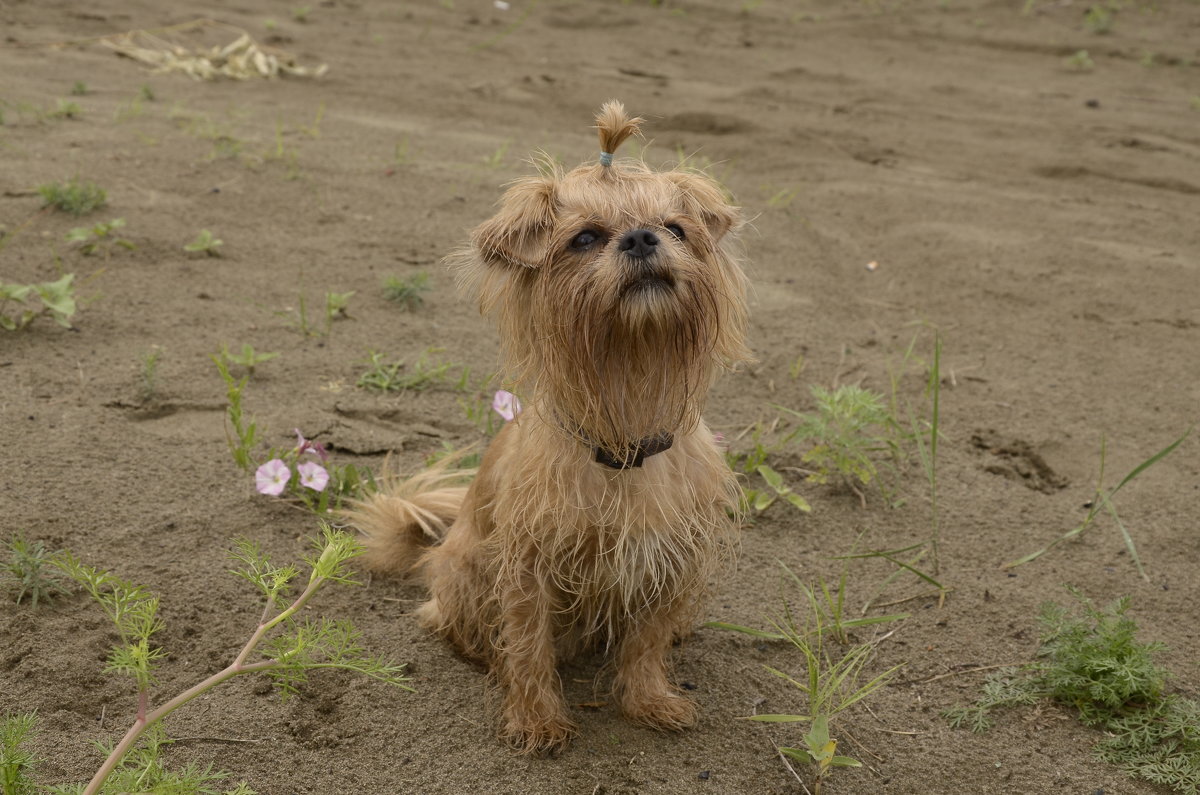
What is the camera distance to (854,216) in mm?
6125

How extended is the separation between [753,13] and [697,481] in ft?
30.8

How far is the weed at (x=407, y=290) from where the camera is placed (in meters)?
4.81

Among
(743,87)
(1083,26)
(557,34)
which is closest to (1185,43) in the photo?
(1083,26)

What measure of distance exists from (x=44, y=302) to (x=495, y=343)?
1.77 metres

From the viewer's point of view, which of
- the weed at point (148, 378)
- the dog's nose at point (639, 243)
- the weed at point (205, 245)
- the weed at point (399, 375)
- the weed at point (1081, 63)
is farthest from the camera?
the weed at point (1081, 63)

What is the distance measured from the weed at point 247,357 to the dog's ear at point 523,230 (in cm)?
182

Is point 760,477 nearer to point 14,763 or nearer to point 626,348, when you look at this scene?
point 626,348

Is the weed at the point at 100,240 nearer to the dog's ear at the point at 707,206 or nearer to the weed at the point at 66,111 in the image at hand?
the weed at the point at 66,111

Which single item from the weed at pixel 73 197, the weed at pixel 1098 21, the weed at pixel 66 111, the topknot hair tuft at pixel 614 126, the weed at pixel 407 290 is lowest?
the weed at pixel 407 290

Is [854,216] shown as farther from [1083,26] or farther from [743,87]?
[1083,26]

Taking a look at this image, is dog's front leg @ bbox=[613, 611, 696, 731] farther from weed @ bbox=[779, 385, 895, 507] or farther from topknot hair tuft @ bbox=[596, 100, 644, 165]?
topknot hair tuft @ bbox=[596, 100, 644, 165]

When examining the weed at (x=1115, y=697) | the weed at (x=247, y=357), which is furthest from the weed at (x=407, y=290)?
the weed at (x=1115, y=697)

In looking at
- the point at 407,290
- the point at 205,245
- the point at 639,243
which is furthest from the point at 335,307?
the point at 639,243

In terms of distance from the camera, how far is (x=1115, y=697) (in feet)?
8.94
